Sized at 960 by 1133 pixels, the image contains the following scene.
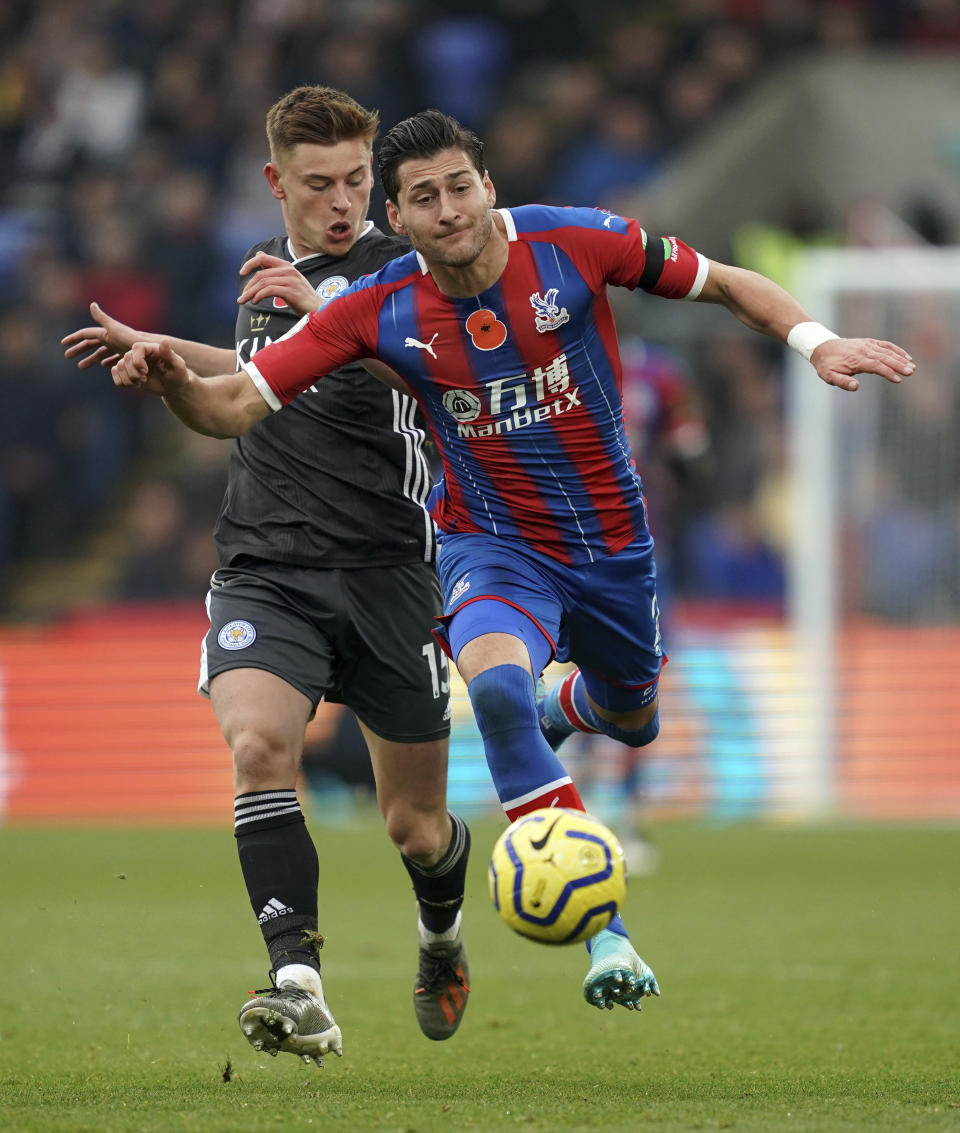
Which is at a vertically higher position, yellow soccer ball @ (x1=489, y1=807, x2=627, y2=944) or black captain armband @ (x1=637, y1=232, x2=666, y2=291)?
black captain armband @ (x1=637, y1=232, x2=666, y2=291)

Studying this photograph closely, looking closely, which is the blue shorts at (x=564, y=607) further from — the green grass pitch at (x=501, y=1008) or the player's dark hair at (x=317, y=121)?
the player's dark hair at (x=317, y=121)

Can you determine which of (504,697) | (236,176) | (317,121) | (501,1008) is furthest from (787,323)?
(236,176)

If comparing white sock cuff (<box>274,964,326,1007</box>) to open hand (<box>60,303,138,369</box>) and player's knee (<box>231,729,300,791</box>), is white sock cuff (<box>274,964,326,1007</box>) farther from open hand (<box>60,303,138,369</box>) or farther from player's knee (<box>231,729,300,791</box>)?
open hand (<box>60,303,138,369</box>)

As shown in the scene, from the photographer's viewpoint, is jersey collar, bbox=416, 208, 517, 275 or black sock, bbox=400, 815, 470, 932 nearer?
jersey collar, bbox=416, 208, 517, 275

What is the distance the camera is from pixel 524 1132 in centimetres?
418

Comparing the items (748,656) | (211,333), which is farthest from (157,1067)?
(211,333)

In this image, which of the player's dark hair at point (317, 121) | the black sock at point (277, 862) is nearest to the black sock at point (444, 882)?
the black sock at point (277, 862)

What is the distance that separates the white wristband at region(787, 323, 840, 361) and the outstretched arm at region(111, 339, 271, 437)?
147 cm

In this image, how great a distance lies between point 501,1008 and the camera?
21.4 ft

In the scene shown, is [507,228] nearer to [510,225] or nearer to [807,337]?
[510,225]

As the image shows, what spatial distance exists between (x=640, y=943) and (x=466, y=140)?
151 inches

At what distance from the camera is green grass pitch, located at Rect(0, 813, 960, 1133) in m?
4.54

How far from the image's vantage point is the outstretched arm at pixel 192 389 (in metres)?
4.95

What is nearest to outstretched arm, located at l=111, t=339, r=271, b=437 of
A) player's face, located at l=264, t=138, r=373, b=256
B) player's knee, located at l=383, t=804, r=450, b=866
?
player's face, located at l=264, t=138, r=373, b=256
